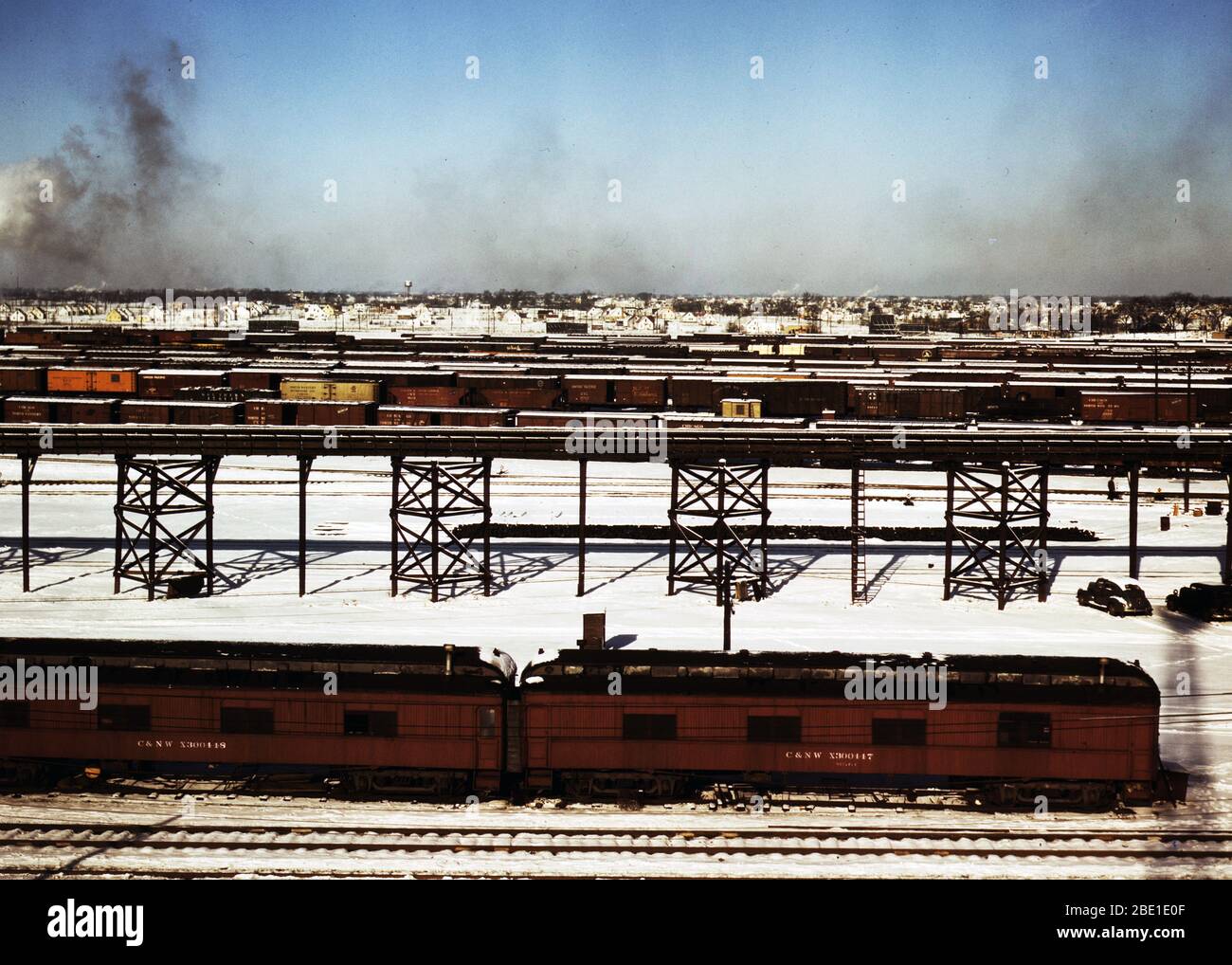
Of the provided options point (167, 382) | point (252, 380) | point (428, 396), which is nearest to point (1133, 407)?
point (428, 396)

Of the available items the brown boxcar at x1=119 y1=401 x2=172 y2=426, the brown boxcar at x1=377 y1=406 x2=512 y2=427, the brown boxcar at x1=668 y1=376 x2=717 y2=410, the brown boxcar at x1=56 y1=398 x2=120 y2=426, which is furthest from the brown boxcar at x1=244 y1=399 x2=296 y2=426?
the brown boxcar at x1=668 y1=376 x2=717 y2=410

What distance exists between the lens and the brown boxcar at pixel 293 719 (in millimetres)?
21078

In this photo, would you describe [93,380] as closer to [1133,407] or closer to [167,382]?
[167,382]

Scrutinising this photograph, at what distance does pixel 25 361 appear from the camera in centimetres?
9319

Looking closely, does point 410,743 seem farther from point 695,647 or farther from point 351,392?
point 351,392

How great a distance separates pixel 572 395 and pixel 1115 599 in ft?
166

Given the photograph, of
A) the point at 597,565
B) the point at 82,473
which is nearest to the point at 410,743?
the point at 597,565

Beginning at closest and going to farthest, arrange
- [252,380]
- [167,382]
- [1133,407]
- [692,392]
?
[1133,407]
[692,392]
[167,382]
[252,380]

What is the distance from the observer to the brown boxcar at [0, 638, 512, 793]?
21.1 meters

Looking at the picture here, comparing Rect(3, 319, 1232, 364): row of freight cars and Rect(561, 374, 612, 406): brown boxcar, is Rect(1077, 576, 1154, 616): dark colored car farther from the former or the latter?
Rect(3, 319, 1232, 364): row of freight cars

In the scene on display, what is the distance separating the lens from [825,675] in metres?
21.3

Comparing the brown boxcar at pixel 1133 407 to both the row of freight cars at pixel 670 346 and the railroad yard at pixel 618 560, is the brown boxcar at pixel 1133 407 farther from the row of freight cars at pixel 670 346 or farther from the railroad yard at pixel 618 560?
the row of freight cars at pixel 670 346

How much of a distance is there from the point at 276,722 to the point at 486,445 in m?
16.5

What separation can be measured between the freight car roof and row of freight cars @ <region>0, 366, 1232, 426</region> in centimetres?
5255
